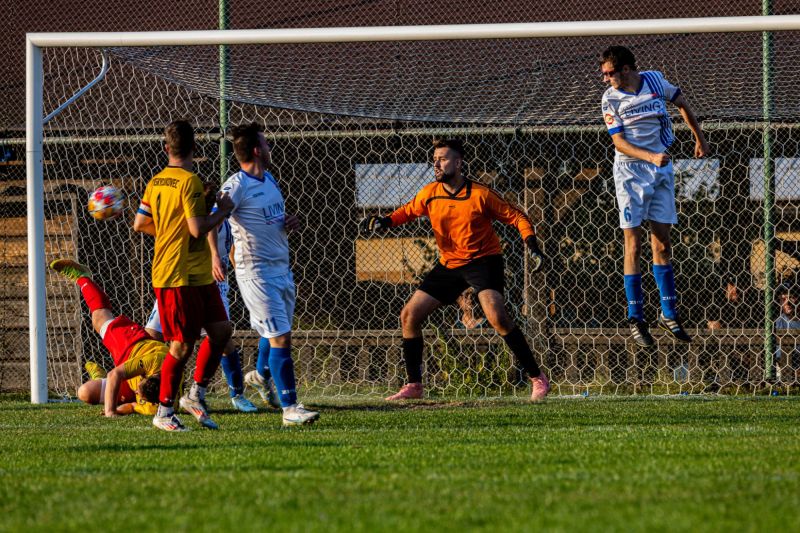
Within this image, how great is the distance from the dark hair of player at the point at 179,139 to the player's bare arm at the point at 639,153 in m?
3.04

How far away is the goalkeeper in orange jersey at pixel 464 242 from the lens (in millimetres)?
9508

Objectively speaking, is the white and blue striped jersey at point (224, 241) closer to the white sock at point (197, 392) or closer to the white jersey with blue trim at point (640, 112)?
the white sock at point (197, 392)

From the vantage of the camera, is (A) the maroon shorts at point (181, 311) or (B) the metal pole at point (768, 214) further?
(B) the metal pole at point (768, 214)

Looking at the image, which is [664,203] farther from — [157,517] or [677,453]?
[157,517]

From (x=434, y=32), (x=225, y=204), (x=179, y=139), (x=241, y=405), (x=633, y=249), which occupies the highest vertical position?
(x=434, y=32)

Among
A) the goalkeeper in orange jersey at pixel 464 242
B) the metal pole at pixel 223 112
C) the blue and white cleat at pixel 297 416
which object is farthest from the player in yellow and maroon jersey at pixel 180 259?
the metal pole at pixel 223 112

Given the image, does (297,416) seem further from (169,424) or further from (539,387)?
(539,387)

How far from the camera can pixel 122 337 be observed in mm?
9234

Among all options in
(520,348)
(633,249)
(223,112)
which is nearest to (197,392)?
(520,348)

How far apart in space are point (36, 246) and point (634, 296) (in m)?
5.40

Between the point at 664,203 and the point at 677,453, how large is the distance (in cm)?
334

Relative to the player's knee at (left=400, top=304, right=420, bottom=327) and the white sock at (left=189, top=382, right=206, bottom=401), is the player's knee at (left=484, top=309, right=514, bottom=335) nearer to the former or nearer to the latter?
the player's knee at (left=400, top=304, right=420, bottom=327)

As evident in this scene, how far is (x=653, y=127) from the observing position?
27.7 ft

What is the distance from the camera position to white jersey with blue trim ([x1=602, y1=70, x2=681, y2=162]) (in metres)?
8.40
